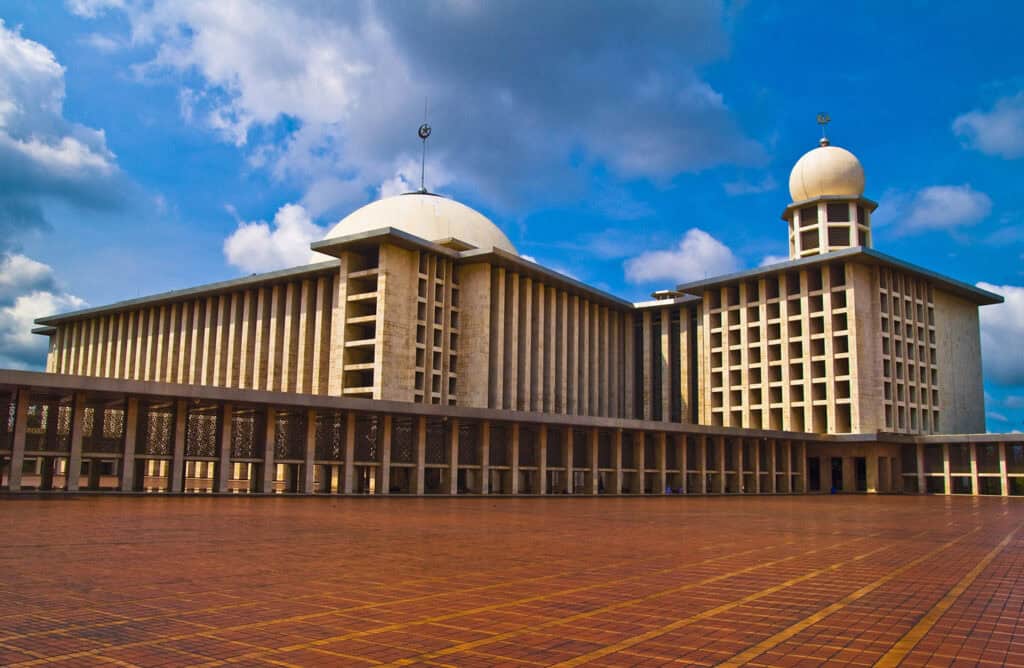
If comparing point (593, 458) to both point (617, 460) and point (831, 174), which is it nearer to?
point (617, 460)

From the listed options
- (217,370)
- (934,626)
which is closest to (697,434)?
(217,370)

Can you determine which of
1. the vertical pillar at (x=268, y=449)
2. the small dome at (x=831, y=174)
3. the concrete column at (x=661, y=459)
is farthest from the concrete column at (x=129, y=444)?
the small dome at (x=831, y=174)

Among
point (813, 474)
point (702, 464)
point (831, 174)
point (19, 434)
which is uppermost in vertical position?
point (831, 174)

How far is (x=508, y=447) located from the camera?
143 feet

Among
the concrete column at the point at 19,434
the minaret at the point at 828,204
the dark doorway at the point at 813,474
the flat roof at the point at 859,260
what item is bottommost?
the dark doorway at the point at 813,474

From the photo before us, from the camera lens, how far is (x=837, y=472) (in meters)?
63.5

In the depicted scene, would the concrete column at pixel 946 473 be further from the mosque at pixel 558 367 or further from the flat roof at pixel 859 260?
the flat roof at pixel 859 260

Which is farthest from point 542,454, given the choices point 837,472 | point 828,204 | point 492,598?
point 828,204

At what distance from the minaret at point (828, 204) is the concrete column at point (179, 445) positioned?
51.9 metres

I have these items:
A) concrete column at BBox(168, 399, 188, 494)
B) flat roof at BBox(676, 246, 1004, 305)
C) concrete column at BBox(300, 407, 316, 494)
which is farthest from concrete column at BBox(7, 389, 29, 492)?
flat roof at BBox(676, 246, 1004, 305)

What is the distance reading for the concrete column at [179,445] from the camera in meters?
32.2

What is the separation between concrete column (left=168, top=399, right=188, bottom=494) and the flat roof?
152 ft

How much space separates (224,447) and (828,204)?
177 feet

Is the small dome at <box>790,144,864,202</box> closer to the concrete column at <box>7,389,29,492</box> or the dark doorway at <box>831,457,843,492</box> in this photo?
the dark doorway at <box>831,457,843,492</box>
